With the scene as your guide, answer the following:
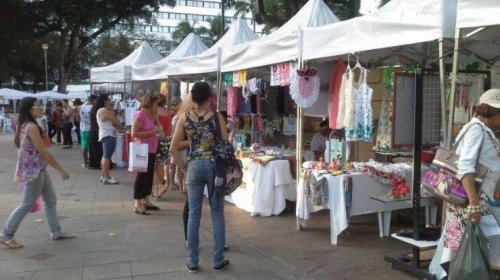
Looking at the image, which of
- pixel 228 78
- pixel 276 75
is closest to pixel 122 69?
pixel 228 78

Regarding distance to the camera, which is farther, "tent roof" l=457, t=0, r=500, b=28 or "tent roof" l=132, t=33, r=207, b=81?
"tent roof" l=132, t=33, r=207, b=81

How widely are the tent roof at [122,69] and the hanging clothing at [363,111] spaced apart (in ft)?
29.4

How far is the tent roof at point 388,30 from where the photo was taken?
3.85 meters

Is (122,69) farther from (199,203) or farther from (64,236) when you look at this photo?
(199,203)

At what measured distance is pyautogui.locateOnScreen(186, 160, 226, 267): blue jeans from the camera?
4270mm

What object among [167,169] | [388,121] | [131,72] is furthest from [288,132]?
[131,72]

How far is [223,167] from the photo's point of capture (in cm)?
427

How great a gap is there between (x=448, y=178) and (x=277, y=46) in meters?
3.34

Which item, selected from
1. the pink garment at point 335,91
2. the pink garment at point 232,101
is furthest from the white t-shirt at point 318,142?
the pink garment at point 335,91

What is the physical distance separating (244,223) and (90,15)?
22.6m

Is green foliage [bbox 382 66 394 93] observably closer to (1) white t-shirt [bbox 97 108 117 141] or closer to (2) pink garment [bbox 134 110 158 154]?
(2) pink garment [bbox 134 110 158 154]

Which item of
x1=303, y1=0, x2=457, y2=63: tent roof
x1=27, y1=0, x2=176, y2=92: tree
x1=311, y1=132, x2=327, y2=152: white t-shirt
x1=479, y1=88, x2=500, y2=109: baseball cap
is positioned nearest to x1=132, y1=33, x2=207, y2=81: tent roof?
x1=311, y1=132, x2=327, y2=152: white t-shirt

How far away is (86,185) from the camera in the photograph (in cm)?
934

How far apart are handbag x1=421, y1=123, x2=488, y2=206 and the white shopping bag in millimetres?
4001
